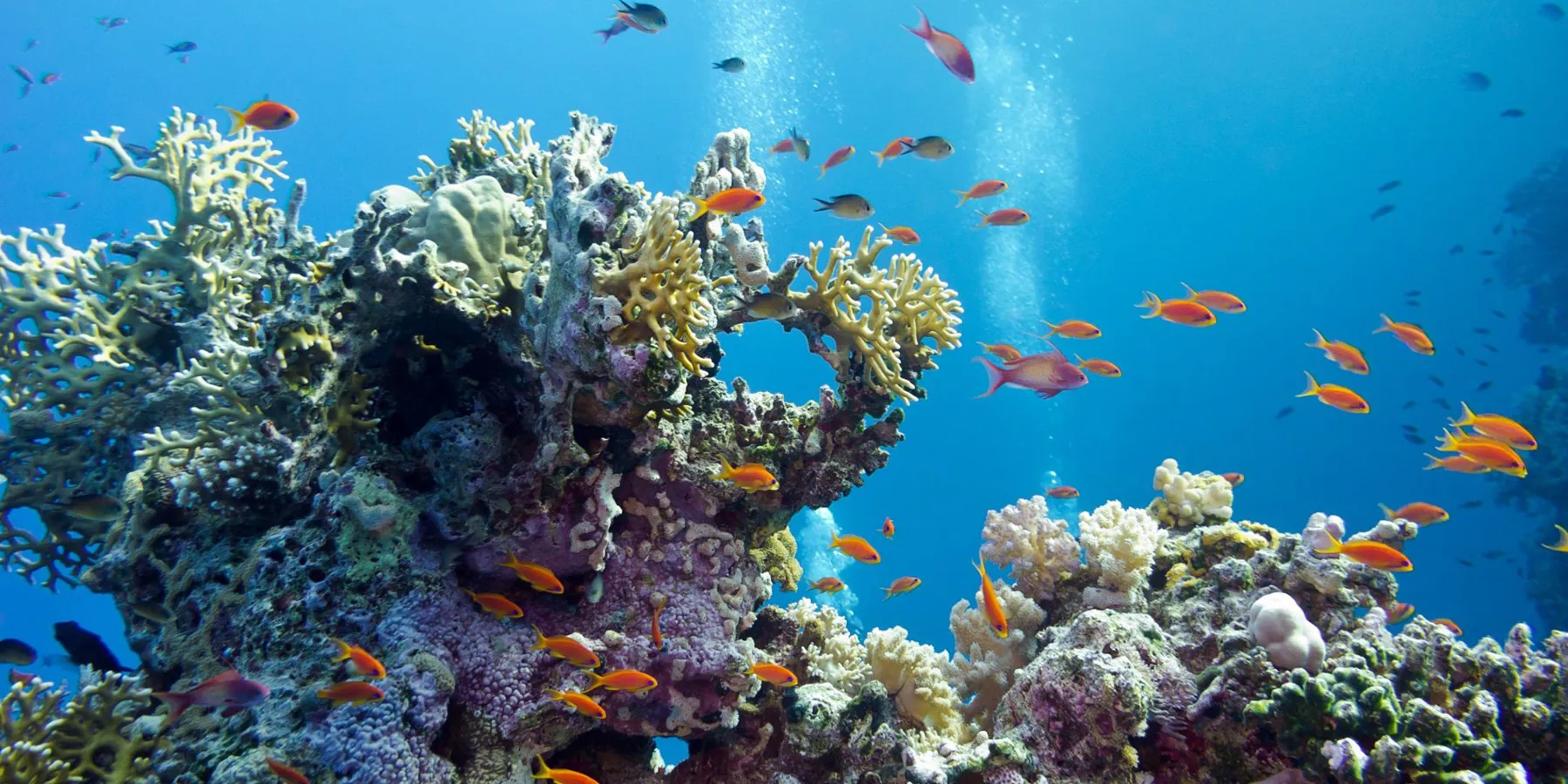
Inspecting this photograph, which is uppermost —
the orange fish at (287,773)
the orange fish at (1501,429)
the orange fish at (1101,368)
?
the orange fish at (1101,368)

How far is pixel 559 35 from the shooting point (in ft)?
288

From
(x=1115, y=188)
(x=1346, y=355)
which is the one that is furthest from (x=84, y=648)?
(x=1115, y=188)

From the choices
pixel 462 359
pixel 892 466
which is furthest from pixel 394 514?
pixel 892 466

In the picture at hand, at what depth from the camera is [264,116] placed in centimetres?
511

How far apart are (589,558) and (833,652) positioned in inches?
87.3

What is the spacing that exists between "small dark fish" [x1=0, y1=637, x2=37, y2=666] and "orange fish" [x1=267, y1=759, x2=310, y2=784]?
4.38 metres

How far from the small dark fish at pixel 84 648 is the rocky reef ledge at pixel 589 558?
679 millimetres

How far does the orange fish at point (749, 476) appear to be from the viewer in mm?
3791

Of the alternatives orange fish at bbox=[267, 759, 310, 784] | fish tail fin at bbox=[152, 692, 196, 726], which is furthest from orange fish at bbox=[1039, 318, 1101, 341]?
fish tail fin at bbox=[152, 692, 196, 726]

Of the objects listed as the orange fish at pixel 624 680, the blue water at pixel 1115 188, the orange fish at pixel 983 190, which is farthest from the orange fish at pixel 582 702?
the blue water at pixel 1115 188

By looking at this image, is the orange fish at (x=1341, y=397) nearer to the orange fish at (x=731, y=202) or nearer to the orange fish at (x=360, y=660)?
the orange fish at (x=731, y=202)

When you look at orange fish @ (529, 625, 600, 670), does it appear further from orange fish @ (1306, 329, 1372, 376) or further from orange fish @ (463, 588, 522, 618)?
orange fish @ (1306, 329, 1372, 376)

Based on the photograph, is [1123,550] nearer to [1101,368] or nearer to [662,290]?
[1101,368]

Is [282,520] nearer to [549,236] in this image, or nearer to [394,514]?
[394,514]
